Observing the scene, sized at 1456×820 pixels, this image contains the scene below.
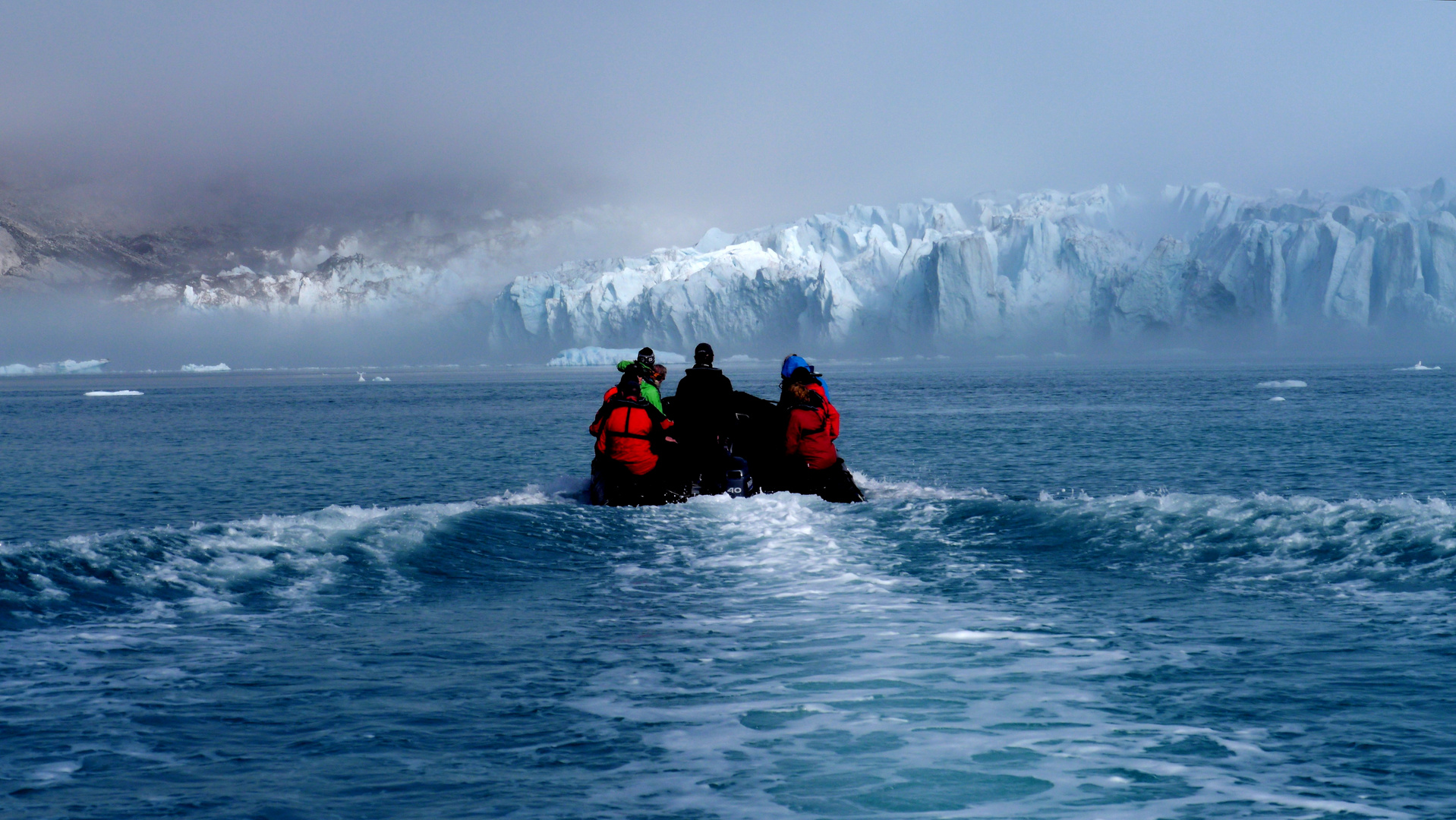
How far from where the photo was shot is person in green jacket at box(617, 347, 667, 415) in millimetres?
13612

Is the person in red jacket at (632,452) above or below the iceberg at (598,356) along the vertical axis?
below

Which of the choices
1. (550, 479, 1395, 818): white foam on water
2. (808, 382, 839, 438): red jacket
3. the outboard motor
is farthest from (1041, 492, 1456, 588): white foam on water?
the outboard motor

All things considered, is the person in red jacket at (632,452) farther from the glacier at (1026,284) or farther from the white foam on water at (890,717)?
the glacier at (1026,284)

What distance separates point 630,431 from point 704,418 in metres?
1.26

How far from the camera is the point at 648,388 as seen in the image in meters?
14.5

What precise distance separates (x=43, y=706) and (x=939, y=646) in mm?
5074

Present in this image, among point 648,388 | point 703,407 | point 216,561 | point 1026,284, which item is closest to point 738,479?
point 703,407

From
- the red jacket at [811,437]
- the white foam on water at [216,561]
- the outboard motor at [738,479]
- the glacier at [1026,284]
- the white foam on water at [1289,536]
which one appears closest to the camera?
the white foam on water at [216,561]

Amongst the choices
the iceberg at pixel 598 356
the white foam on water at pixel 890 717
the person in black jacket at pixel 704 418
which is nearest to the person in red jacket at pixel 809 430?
the person in black jacket at pixel 704 418

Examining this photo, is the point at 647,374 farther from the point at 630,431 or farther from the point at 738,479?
the point at 738,479

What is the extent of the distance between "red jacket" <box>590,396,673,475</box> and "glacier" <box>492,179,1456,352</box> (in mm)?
94775

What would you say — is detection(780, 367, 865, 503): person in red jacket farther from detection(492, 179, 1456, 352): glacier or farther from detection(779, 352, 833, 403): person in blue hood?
detection(492, 179, 1456, 352): glacier

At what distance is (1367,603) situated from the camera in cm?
773

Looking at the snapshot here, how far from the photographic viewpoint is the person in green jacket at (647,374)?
13612 millimetres
